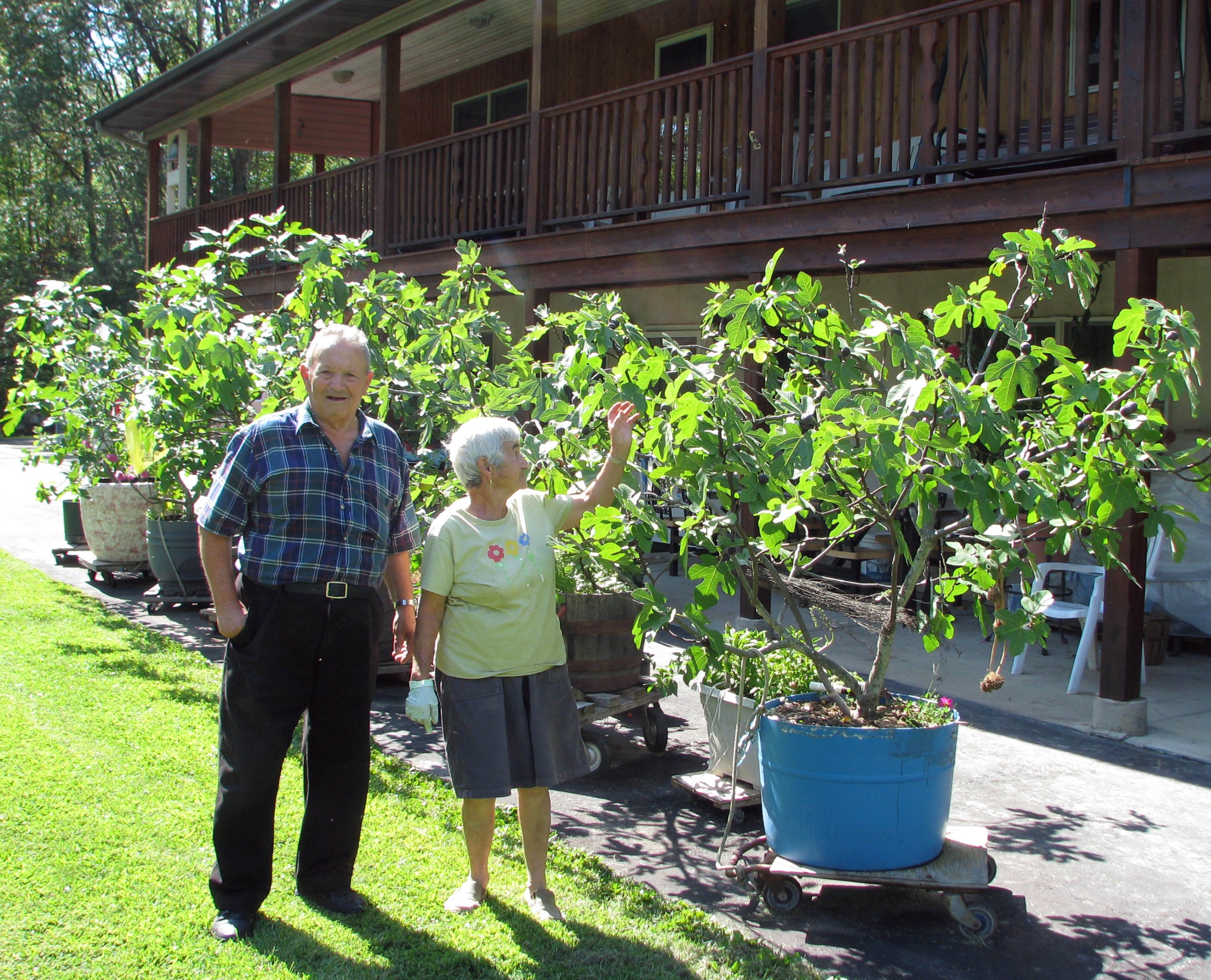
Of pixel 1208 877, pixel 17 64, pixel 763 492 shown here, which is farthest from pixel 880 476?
pixel 17 64

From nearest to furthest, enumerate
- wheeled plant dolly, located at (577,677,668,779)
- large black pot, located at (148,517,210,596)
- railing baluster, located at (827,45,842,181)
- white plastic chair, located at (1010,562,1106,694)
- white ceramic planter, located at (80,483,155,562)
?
1. wheeled plant dolly, located at (577,677,668,779)
2. white plastic chair, located at (1010,562,1106,694)
3. railing baluster, located at (827,45,842,181)
4. large black pot, located at (148,517,210,596)
5. white ceramic planter, located at (80,483,155,562)

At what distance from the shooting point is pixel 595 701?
4996 mm

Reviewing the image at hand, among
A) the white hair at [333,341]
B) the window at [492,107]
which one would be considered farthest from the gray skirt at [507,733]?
the window at [492,107]

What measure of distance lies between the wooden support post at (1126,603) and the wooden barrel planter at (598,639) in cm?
Result: 246

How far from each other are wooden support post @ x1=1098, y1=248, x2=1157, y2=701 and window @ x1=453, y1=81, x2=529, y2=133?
8.97 meters

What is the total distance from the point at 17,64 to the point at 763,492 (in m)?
37.8

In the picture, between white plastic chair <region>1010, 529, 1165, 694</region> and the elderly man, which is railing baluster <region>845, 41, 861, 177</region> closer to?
white plastic chair <region>1010, 529, 1165, 694</region>

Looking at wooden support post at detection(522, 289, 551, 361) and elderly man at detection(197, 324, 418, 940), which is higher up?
wooden support post at detection(522, 289, 551, 361)

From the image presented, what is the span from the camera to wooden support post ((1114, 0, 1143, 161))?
5504mm

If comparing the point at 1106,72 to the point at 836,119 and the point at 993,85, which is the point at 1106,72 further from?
the point at 836,119

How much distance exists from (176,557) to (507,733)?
602 cm

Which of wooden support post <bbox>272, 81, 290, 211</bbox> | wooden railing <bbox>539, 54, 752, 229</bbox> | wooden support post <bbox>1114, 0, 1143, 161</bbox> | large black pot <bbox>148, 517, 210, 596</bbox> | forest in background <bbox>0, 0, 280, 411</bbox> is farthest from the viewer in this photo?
forest in background <bbox>0, 0, 280, 411</bbox>

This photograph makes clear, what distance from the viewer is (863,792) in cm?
347

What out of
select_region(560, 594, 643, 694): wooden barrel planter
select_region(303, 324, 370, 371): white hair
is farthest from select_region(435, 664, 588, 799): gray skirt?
select_region(560, 594, 643, 694): wooden barrel planter
